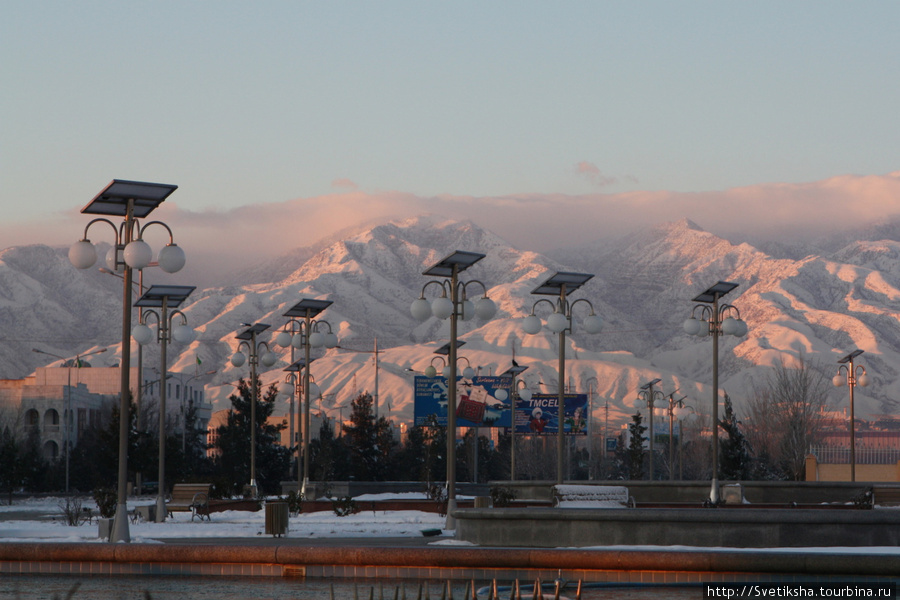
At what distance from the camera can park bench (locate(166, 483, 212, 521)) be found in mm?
33750

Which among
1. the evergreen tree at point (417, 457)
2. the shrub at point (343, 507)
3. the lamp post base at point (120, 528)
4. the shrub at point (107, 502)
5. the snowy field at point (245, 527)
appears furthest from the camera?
the evergreen tree at point (417, 457)

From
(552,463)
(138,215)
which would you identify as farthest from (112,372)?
(138,215)

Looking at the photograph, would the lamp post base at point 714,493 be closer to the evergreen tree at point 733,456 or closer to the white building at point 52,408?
the evergreen tree at point 733,456

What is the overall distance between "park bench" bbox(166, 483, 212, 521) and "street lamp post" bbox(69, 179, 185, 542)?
12.1 metres

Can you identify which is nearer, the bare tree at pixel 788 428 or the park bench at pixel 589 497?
the park bench at pixel 589 497

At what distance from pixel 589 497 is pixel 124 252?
10.4 meters

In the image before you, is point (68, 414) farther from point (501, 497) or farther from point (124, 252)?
point (124, 252)

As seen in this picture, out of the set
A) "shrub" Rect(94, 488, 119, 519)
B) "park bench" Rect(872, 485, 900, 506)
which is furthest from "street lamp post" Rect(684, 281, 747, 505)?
"shrub" Rect(94, 488, 119, 519)

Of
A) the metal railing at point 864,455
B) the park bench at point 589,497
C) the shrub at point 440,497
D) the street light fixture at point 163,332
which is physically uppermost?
the street light fixture at point 163,332

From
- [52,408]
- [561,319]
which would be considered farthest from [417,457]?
[561,319]

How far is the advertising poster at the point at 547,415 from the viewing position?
307 feet

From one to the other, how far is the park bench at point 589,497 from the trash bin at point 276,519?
209 inches

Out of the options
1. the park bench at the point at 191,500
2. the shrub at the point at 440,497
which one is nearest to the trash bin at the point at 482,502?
the shrub at the point at 440,497

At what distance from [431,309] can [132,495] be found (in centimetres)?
3520
